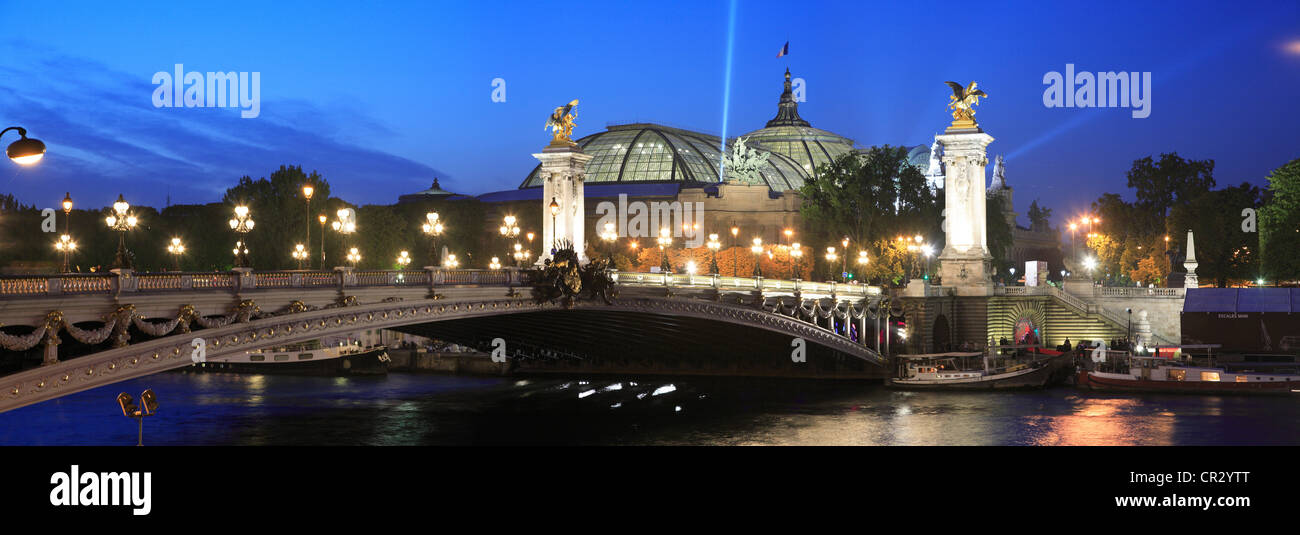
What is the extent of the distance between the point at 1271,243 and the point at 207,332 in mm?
66237

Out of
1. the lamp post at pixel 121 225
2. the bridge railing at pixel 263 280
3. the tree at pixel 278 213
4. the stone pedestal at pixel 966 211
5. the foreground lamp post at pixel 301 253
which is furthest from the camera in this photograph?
the tree at pixel 278 213

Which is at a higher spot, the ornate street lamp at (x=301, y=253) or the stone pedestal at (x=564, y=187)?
the stone pedestal at (x=564, y=187)

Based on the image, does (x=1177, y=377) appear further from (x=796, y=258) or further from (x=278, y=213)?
(x=278, y=213)

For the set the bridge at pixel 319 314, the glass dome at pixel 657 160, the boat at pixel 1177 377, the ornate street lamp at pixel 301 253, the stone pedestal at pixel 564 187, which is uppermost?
the glass dome at pixel 657 160

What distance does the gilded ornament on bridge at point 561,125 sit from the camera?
2028 inches

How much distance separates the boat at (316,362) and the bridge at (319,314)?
600 inches

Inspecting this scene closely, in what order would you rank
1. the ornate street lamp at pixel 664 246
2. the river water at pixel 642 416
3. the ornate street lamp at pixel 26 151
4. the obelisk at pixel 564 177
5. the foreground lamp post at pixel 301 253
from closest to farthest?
the ornate street lamp at pixel 26 151
the river water at pixel 642 416
the foreground lamp post at pixel 301 253
the obelisk at pixel 564 177
the ornate street lamp at pixel 664 246

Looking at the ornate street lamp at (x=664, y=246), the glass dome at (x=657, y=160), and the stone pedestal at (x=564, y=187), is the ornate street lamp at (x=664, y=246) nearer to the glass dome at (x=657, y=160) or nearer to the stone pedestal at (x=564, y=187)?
the stone pedestal at (x=564, y=187)

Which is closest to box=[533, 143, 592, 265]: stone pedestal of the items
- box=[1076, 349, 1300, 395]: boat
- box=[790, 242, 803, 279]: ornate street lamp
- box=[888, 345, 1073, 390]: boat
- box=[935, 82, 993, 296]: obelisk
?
box=[888, 345, 1073, 390]: boat

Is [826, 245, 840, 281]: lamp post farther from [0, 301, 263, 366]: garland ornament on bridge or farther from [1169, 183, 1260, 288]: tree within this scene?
[0, 301, 263, 366]: garland ornament on bridge

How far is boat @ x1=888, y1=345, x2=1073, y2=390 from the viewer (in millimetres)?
55125

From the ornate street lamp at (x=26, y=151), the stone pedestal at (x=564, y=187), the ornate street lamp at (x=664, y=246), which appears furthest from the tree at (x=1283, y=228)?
the ornate street lamp at (x=26, y=151)
